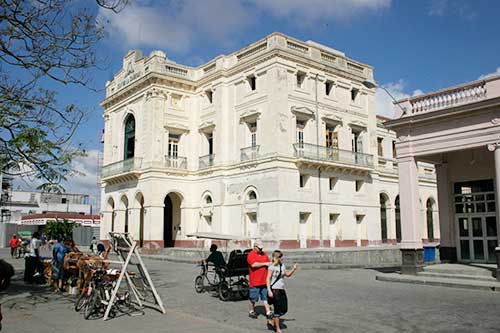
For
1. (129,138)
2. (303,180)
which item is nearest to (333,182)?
(303,180)

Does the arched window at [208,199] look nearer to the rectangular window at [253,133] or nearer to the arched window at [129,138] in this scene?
the rectangular window at [253,133]

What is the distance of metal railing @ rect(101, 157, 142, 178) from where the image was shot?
32.8 m

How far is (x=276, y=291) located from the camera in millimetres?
8539

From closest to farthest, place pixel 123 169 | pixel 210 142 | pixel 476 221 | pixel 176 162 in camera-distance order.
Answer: pixel 476 221
pixel 176 162
pixel 210 142
pixel 123 169

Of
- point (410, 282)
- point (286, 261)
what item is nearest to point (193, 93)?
point (286, 261)

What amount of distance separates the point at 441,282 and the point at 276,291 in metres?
8.21

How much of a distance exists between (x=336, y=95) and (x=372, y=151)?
16.4 ft

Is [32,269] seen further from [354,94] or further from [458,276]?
[354,94]

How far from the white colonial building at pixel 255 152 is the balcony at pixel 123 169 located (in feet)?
0.34

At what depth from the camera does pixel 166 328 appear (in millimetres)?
8789

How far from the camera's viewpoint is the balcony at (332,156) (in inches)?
1123

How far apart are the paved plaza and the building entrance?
4.80 m

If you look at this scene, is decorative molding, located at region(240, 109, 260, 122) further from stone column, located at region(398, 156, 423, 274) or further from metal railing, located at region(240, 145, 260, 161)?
stone column, located at region(398, 156, 423, 274)

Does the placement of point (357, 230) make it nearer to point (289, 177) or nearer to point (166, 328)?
point (289, 177)
